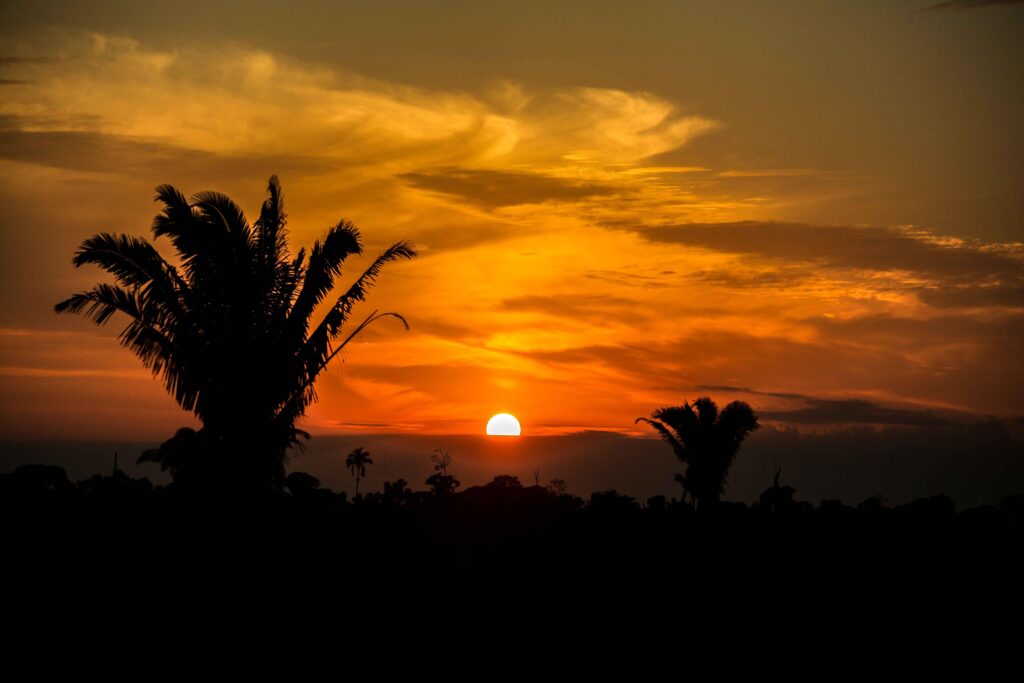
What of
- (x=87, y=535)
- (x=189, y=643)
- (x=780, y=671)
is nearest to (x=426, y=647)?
(x=189, y=643)

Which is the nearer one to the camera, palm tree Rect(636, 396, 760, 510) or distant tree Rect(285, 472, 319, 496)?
distant tree Rect(285, 472, 319, 496)

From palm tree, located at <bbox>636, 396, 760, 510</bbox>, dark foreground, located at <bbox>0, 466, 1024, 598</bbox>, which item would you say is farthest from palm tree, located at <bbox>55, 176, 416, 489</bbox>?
palm tree, located at <bbox>636, 396, 760, 510</bbox>

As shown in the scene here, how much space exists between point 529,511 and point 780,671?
928cm

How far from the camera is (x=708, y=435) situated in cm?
4525

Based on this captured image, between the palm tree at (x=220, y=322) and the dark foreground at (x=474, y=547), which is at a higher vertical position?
the palm tree at (x=220, y=322)

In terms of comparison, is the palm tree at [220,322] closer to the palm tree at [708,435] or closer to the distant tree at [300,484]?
the distant tree at [300,484]

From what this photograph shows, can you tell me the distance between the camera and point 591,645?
1844 centimetres

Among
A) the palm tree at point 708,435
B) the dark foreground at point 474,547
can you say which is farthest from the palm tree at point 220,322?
the palm tree at point 708,435

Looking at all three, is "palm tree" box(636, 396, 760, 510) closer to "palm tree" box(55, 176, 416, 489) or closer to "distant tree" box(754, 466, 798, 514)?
"distant tree" box(754, 466, 798, 514)

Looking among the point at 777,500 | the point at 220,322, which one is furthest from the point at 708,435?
the point at 220,322

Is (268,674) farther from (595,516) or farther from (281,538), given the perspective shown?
(595,516)

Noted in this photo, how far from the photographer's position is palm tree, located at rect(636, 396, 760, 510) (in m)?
45.2

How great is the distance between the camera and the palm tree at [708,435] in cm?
4519

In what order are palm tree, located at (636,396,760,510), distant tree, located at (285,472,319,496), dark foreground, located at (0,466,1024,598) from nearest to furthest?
dark foreground, located at (0,466,1024,598) → distant tree, located at (285,472,319,496) → palm tree, located at (636,396,760,510)
